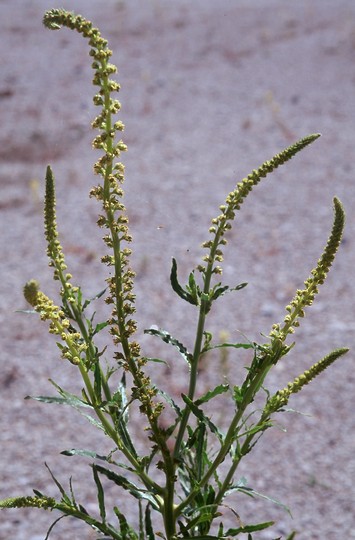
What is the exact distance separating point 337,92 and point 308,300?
6865mm

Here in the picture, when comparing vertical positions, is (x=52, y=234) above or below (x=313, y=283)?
above

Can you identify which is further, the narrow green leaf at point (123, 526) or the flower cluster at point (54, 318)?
the narrow green leaf at point (123, 526)

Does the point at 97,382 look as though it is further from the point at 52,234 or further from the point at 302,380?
the point at 302,380

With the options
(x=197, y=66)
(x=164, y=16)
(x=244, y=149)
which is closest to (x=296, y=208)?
(x=244, y=149)

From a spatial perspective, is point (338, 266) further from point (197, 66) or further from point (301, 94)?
point (197, 66)

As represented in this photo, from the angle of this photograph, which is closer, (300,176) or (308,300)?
(308,300)

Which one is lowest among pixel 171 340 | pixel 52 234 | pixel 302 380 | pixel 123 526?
pixel 123 526

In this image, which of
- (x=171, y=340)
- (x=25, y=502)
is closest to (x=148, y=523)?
(x=25, y=502)

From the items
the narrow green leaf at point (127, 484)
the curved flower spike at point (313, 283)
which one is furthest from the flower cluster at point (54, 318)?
the curved flower spike at point (313, 283)

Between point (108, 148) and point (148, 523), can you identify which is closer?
point (108, 148)

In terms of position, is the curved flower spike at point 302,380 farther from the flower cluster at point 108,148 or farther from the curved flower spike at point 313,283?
the flower cluster at point 108,148

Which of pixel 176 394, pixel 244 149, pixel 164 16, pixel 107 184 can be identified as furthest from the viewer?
pixel 164 16

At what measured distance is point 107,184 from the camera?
4.82 ft

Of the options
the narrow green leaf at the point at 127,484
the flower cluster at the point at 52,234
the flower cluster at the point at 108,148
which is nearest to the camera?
the flower cluster at the point at 108,148
